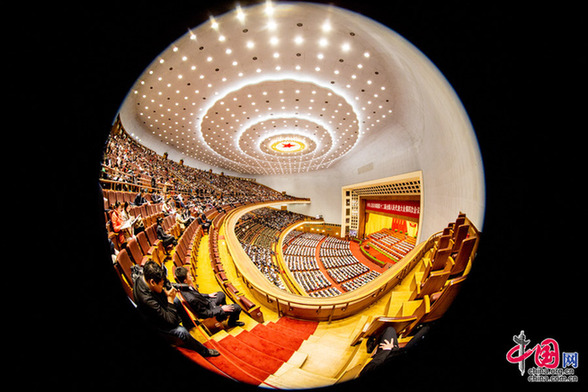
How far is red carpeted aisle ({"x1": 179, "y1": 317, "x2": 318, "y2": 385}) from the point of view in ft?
2.17

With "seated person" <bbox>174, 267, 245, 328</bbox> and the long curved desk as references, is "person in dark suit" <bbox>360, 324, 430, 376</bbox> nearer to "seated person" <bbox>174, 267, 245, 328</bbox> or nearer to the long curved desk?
the long curved desk

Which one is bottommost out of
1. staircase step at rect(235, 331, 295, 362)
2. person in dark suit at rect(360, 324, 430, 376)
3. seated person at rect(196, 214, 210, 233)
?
staircase step at rect(235, 331, 295, 362)

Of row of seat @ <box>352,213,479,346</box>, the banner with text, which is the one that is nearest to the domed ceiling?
the banner with text

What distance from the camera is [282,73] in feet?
2.63

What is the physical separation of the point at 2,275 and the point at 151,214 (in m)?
2.38

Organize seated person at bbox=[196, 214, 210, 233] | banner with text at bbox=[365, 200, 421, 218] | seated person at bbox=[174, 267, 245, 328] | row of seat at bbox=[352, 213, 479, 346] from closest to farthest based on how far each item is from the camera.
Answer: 1. row of seat at bbox=[352, 213, 479, 346]
2. seated person at bbox=[174, 267, 245, 328]
3. banner with text at bbox=[365, 200, 421, 218]
4. seated person at bbox=[196, 214, 210, 233]

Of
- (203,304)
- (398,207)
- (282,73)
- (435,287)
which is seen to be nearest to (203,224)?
(203,304)

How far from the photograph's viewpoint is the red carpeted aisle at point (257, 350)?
2.17ft

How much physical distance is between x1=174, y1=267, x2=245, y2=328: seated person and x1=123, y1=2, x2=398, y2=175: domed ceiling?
1004 millimetres

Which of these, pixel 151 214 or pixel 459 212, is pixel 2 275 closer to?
pixel 459 212

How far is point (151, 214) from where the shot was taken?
94.4 inches

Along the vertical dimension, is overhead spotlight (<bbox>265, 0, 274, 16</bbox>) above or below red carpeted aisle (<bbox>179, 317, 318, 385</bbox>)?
above

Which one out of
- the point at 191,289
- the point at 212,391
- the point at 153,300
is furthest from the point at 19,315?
the point at 212,391

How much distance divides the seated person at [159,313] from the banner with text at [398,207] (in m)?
1.33
